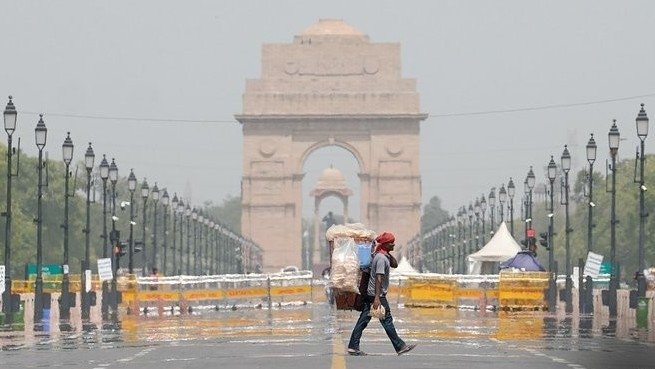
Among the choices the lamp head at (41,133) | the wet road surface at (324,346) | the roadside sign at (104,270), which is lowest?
the wet road surface at (324,346)

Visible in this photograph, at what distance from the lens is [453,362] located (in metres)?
25.5

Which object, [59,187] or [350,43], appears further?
[350,43]

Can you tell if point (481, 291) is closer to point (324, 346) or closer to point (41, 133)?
point (41, 133)

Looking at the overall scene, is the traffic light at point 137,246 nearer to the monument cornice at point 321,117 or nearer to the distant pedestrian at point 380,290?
the distant pedestrian at point 380,290

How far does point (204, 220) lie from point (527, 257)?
65187 mm

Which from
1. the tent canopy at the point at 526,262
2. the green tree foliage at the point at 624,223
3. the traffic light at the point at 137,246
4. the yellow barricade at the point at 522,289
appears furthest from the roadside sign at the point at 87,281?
the green tree foliage at the point at 624,223

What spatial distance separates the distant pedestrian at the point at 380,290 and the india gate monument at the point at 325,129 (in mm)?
135516

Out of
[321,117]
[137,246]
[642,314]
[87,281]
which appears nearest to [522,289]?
[87,281]

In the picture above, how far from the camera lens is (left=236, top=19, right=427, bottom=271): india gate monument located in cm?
16275

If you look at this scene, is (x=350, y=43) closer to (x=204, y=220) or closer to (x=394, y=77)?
(x=394, y=77)

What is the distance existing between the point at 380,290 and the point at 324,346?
13.9 feet

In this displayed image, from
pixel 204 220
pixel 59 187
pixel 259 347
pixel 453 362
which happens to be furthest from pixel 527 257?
pixel 59 187

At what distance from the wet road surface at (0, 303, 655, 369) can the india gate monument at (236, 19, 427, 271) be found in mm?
117365

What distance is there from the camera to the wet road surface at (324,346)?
2552 centimetres
